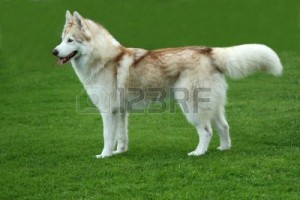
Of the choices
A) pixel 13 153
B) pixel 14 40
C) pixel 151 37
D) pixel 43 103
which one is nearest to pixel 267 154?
pixel 13 153

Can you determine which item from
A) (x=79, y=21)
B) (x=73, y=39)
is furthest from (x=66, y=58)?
(x=79, y=21)

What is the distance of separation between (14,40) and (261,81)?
12091mm

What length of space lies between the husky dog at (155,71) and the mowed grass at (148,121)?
53cm

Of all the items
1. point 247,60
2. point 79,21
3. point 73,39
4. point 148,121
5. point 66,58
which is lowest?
point 148,121

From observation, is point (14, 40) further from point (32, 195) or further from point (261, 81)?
point (32, 195)

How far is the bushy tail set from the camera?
9320mm

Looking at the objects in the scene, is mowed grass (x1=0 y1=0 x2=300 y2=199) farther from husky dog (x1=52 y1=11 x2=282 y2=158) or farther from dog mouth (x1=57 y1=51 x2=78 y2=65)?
dog mouth (x1=57 y1=51 x2=78 y2=65)

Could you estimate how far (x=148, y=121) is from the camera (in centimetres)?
1405

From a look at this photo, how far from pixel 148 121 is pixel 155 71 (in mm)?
4395

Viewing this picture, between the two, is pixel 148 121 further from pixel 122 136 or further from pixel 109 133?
pixel 109 133

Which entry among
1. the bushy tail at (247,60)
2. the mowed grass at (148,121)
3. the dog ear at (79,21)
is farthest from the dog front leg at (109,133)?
the bushy tail at (247,60)

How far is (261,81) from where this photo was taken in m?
18.8

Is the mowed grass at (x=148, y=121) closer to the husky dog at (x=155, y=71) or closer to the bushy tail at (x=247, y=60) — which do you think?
the husky dog at (x=155, y=71)

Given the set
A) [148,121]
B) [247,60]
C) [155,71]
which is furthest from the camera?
[148,121]
